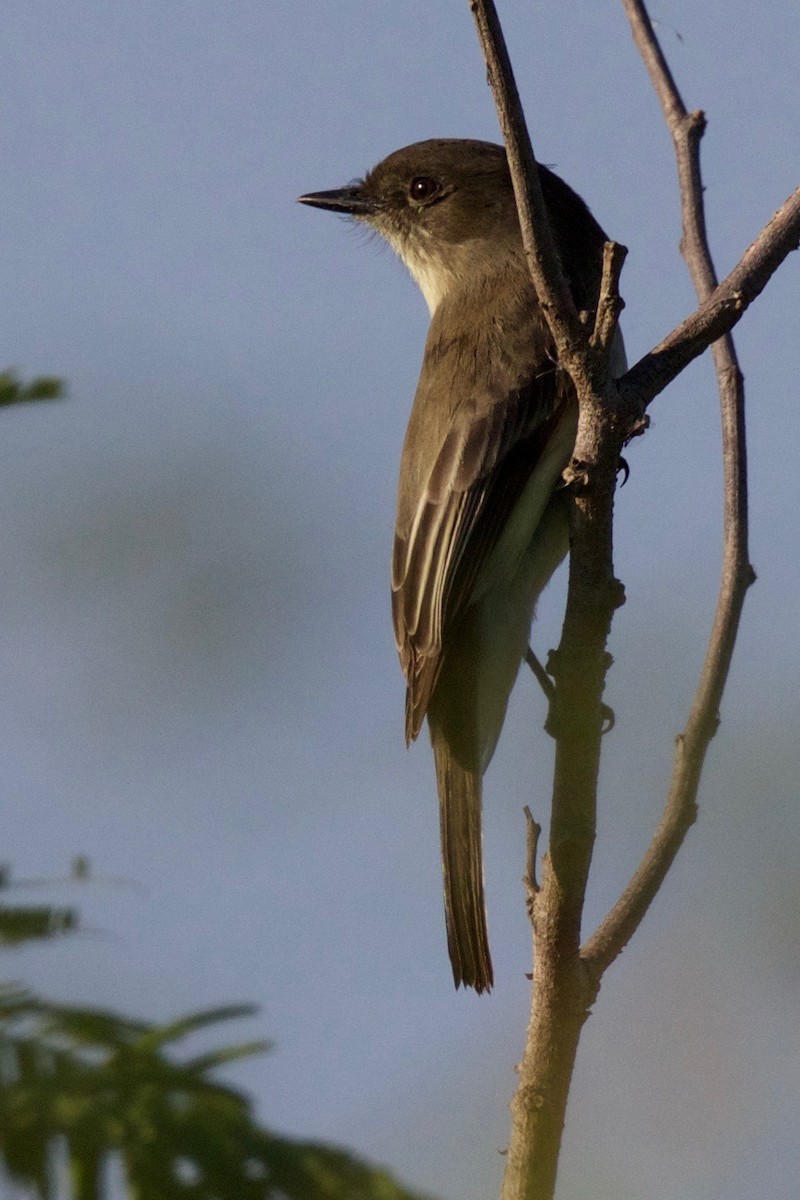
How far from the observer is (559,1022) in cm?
358

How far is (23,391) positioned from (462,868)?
3.11 meters

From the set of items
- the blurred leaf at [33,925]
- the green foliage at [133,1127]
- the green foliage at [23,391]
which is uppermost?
→ the green foliage at [23,391]

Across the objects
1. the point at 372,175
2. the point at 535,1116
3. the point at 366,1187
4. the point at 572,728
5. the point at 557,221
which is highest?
the point at 372,175

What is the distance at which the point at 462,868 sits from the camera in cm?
457

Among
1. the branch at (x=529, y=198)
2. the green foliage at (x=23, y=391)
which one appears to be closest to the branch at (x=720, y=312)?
the branch at (x=529, y=198)

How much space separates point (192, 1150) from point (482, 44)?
2523 millimetres

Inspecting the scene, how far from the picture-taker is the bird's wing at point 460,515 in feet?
15.4

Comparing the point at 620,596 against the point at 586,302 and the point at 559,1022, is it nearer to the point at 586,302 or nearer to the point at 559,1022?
the point at 559,1022

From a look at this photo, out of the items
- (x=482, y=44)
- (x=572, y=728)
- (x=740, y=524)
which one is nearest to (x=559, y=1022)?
(x=572, y=728)

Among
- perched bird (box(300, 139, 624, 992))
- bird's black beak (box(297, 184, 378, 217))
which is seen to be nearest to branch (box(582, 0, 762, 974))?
perched bird (box(300, 139, 624, 992))

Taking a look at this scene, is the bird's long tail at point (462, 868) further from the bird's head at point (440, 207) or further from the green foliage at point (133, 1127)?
the green foliage at point (133, 1127)

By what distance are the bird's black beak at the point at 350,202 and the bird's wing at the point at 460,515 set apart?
2.31 m

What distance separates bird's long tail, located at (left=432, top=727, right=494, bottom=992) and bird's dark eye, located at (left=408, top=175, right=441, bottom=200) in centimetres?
292

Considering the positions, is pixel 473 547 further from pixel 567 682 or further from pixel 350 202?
pixel 350 202
